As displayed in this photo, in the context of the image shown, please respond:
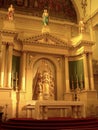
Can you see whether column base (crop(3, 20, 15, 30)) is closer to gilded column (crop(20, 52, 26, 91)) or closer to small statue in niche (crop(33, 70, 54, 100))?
gilded column (crop(20, 52, 26, 91))

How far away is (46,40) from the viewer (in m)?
11.8

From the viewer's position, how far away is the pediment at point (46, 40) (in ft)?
37.4

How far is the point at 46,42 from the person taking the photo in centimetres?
1177

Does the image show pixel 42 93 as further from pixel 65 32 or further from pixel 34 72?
pixel 65 32

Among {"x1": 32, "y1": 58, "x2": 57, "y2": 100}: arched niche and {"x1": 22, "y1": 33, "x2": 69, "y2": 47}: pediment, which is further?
{"x1": 22, "y1": 33, "x2": 69, "y2": 47}: pediment

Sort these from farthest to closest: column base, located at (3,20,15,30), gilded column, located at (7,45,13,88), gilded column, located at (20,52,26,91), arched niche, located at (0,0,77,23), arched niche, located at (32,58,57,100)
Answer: arched niche, located at (0,0,77,23), arched niche, located at (32,58,57,100), gilded column, located at (20,52,26,91), column base, located at (3,20,15,30), gilded column, located at (7,45,13,88)

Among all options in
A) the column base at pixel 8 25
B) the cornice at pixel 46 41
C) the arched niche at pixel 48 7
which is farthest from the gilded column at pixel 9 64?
the arched niche at pixel 48 7

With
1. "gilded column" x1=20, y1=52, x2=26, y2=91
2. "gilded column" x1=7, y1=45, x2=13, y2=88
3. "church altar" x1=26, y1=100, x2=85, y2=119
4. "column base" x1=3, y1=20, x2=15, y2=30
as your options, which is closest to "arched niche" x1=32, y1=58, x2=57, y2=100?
"gilded column" x1=20, y1=52, x2=26, y2=91

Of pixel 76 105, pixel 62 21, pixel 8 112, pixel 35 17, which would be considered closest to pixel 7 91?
pixel 8 112

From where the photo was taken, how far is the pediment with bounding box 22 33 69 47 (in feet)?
37.4

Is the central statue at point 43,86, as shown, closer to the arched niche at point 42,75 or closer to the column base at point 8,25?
the arched niche at point 42,75

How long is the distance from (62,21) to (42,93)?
19.8 feet

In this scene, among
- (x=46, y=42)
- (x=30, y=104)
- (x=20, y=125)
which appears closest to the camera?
(x=20, y=125)

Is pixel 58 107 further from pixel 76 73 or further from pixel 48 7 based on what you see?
pixel 48 7
